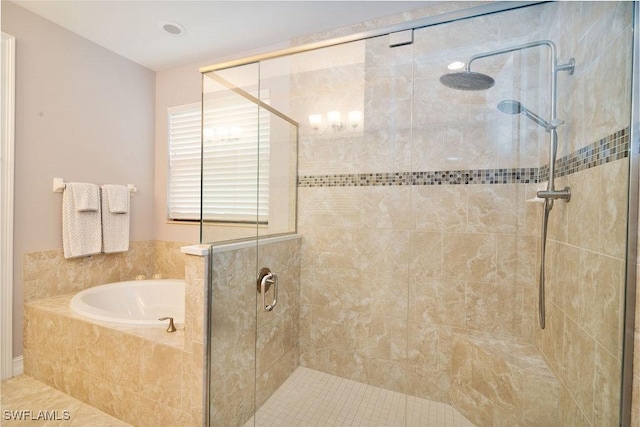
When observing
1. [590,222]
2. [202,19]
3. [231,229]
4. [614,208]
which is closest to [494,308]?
[590,222]

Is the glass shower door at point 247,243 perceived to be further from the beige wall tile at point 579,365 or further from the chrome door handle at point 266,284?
the beige wall tile at point 579,365

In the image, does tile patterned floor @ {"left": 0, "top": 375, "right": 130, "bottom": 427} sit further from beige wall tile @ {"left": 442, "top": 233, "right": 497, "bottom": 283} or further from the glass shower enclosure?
beige wall tile @ {"left": 442, "top": 233, "right": 497, "bottom": 283}

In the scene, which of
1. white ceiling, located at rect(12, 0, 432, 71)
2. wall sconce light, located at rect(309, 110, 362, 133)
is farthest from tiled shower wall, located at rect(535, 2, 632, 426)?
white ceiling, located at rect(12, 0, 432, 71)

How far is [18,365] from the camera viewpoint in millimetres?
2045

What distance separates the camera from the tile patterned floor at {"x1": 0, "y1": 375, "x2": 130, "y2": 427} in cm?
162

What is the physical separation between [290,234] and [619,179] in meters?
1.53

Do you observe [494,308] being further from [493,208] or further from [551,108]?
[551,108]

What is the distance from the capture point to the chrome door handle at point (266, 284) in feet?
5.42

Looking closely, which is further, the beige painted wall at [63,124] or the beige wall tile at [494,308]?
the beige painted wall at [63,124]

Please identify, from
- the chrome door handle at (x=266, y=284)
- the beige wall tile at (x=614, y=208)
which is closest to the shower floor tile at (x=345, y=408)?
the chrome door handle at (x=266, y=284)

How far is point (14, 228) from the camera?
6.66 ft

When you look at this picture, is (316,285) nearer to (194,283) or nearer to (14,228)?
(194,283)

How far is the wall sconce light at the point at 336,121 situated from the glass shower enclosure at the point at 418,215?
1 cm

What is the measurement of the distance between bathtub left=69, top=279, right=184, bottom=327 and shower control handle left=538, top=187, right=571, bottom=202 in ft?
8.03
